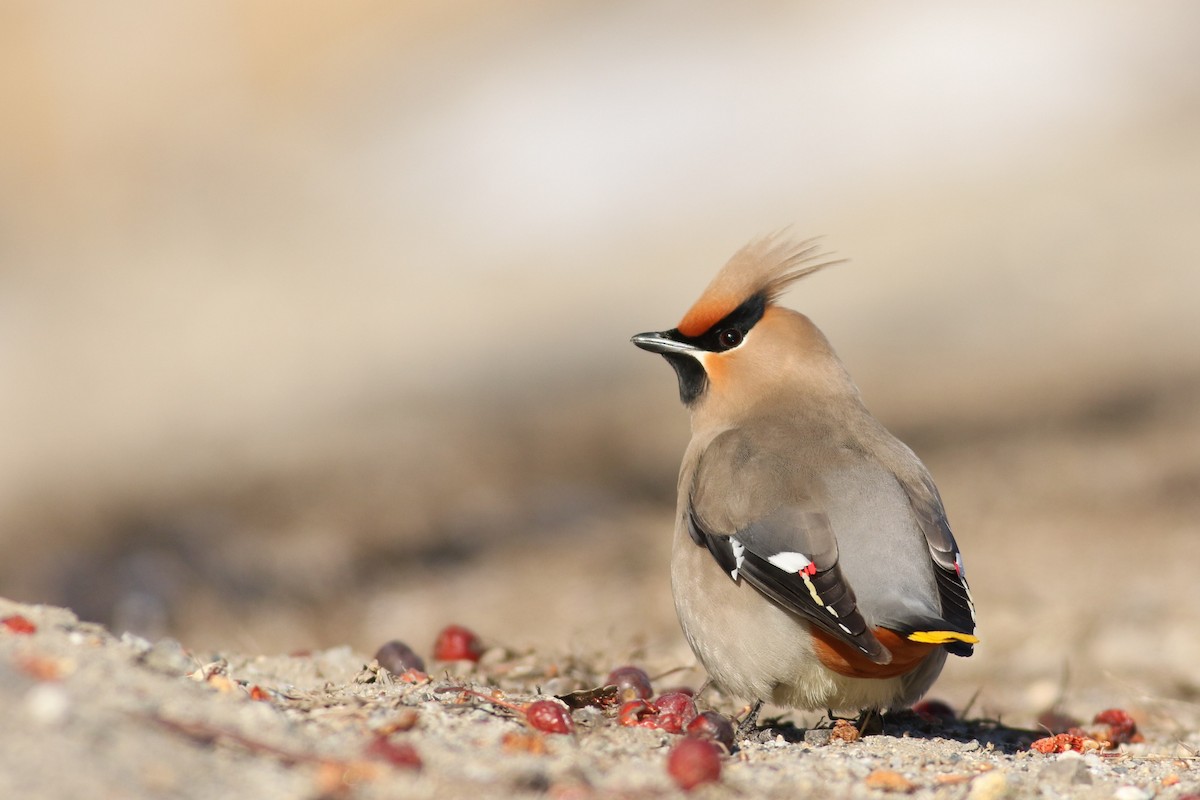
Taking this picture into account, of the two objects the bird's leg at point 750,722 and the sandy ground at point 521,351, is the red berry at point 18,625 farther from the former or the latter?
the bird's leg at point 750,722

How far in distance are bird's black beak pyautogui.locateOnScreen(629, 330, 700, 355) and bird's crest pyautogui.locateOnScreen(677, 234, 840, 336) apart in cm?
6

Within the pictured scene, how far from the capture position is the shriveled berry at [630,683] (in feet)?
14.5

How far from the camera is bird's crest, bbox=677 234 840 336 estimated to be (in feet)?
16.7

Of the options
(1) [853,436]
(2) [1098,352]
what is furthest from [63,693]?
(2) [1098,352]

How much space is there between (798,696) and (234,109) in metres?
19.9

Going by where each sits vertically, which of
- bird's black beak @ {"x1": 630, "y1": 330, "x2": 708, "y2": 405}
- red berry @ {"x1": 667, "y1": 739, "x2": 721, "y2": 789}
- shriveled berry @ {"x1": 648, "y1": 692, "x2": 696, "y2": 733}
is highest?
bird's black beak @ {"x1": 630, "y1": 330, "x2": 708, "y2": 405}

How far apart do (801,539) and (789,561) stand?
8 centimetres

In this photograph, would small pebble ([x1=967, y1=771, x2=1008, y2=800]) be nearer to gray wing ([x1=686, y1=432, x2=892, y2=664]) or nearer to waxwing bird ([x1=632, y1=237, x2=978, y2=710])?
waxwing bird ([x1=632, y1=237, x2=978, y2=710])

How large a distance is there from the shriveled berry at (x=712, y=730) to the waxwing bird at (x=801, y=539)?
17.0 inches

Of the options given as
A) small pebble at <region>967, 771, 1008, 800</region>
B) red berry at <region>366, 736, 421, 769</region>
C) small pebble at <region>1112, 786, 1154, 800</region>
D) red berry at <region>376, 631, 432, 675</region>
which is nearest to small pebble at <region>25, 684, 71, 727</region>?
red berry at <region>366, 736, 421, 769</region>

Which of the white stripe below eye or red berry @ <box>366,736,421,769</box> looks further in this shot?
the white stripe below eye

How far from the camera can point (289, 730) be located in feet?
10.8

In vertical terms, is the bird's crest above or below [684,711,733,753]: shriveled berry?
above

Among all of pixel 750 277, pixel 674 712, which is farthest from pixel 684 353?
pixel 674 712
